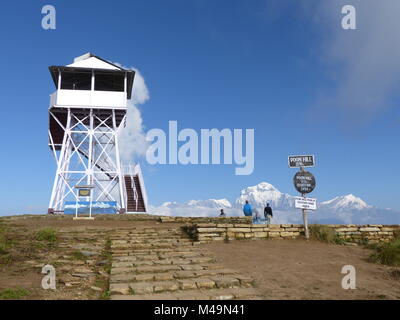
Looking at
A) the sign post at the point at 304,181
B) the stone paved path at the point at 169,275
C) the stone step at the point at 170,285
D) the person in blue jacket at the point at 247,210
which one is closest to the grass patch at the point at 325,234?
the sign post at the point at 304,181

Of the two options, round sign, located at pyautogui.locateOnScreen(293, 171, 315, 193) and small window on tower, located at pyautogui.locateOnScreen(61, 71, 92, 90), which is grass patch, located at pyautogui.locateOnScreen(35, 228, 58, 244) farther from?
small window on tower, located at pyautogui.locateOnScreen(61, 71, 92, 90)

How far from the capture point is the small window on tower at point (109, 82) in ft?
92.1

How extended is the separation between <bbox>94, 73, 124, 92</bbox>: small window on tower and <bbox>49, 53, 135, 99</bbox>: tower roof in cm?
66

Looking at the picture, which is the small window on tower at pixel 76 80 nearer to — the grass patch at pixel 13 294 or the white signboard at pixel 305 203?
the white signboard at pixel 305 203

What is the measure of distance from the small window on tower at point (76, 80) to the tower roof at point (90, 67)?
64 centimetres

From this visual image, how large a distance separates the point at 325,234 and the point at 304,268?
15.9 ft

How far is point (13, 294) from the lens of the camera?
16.8ft

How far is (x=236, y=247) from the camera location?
10406mm

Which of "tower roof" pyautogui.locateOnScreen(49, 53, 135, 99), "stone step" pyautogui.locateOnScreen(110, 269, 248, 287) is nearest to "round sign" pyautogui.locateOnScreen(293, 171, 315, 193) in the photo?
"stone step" pyautogui.locateOnScreen(110, 269, 248, 287)

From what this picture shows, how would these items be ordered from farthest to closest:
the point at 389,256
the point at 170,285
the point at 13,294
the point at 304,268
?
the point at 389,256 → the point at 304,268 → the point at 170,285 → the point at 13,294

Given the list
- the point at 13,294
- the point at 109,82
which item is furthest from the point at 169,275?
the point at 109,82

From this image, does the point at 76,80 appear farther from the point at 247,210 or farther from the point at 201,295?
the point at 201,295

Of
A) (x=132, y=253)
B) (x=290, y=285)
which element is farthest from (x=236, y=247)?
(x=290, y=285)
